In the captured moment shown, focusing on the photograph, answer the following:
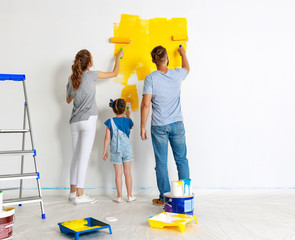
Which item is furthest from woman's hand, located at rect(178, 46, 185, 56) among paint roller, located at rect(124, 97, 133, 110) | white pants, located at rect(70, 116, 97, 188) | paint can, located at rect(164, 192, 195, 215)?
paint can, located at rect(164, 192, 195, 215)

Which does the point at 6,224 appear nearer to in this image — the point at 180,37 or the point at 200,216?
the point at 200,216

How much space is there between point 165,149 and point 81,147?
2.37 ft

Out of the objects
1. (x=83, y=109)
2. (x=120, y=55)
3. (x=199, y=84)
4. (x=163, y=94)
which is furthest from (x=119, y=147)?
Answer: (x=199, y=84)

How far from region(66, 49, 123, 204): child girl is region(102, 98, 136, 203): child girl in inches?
6.1

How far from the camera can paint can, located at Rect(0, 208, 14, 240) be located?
1717 millimetres

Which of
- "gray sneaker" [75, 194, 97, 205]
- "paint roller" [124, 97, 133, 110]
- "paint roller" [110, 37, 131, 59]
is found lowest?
"gray sneaker" [75, 194, 97, 205]

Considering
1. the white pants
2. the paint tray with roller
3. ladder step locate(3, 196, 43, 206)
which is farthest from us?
the white pants

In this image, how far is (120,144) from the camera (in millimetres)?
2705

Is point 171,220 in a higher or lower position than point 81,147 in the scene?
lower

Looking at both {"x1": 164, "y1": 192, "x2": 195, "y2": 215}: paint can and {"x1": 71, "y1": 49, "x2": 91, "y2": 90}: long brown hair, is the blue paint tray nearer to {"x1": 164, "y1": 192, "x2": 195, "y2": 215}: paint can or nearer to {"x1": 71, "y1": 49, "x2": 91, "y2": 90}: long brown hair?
{"x1": 164, "y1": 192, "x2": 195, "y2": 215}: paint can

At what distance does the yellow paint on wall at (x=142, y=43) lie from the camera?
9.82ft

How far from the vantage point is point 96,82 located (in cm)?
302

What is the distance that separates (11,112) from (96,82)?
2.80ft

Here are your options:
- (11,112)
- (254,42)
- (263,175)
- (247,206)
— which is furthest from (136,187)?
(254,42)
